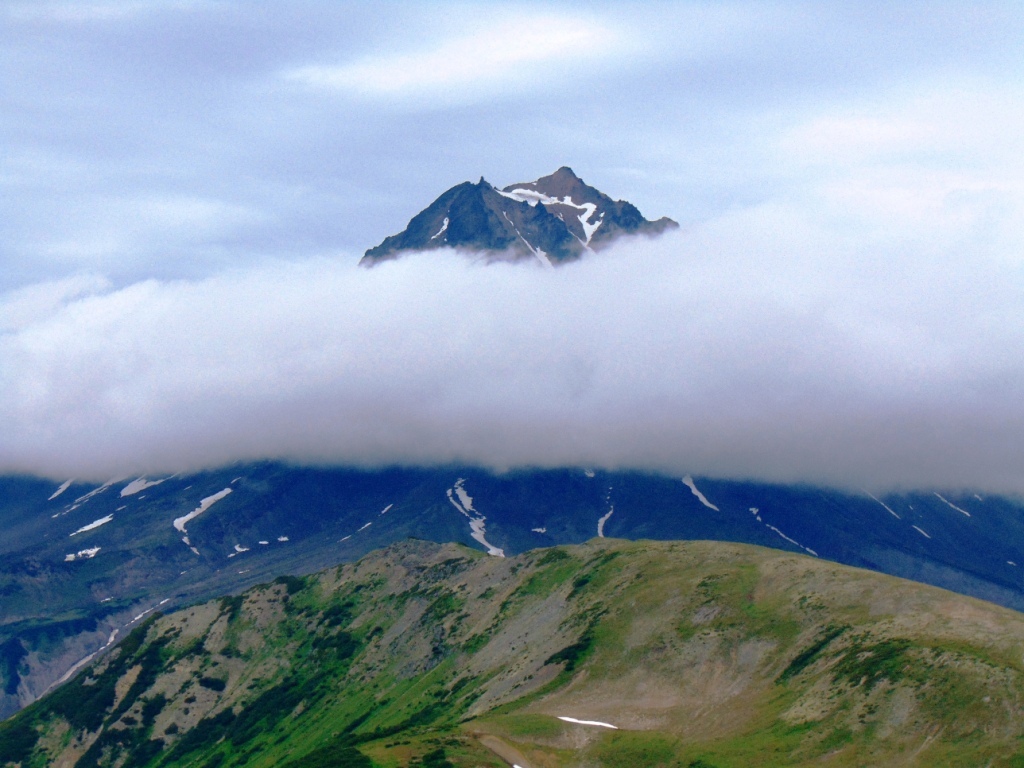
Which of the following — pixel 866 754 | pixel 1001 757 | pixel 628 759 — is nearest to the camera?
pixel 1001 757

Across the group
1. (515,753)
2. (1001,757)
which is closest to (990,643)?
(1001,757)

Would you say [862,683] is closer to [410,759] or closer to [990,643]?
[990,643]

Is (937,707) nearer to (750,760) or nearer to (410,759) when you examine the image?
(750,760)

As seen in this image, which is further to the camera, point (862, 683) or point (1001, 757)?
point (862, 683)

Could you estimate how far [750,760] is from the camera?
7475 inches

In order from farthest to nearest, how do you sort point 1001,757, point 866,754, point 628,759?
point 628,759
point 866,754
point 1001,757

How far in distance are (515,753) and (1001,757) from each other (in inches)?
2981

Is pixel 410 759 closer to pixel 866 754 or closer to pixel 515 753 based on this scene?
pixel 515 753

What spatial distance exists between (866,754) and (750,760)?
18.3 m

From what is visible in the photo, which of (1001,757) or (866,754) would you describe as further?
(866,754)

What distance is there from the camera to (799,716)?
199625mm

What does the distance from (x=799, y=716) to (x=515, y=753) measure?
4802 cm

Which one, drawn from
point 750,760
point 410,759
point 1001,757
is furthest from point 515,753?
point 1001,757

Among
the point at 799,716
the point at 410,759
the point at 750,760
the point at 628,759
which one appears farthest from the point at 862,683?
the point at 410,759
